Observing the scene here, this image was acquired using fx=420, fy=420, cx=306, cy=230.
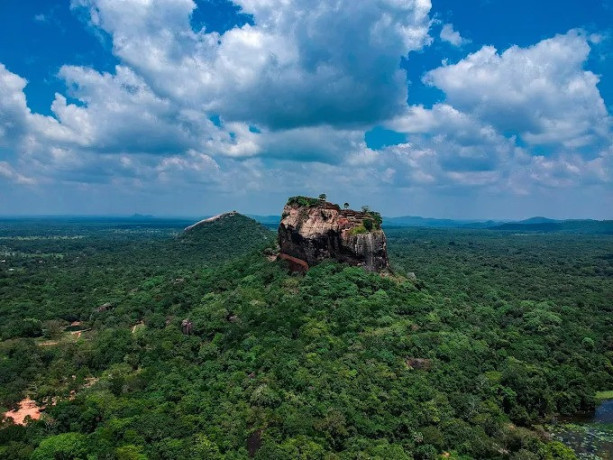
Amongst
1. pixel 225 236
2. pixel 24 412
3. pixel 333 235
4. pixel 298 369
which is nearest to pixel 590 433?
pixel 298 369

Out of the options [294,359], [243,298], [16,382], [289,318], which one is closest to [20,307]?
[16,382]

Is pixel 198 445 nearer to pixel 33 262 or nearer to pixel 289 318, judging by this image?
pixel 289 318

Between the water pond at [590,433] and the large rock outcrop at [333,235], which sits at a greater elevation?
the large rock outcrop at [333,235]

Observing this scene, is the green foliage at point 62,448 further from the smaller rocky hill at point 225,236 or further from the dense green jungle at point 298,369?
the smaller rocky hill at point 225,236

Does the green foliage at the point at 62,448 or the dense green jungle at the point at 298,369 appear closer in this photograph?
the green foliage at the point at 62,448

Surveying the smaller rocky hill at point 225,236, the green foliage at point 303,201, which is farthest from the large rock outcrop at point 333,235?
the smaller rocky hill at point 225,236

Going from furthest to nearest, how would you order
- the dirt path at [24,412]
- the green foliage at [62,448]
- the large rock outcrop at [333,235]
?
the large rock outcrop at [333,235]
the dirt path at [24,412]
the green foliage at [62,448]

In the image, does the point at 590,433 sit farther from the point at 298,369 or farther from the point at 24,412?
the point at 24,412

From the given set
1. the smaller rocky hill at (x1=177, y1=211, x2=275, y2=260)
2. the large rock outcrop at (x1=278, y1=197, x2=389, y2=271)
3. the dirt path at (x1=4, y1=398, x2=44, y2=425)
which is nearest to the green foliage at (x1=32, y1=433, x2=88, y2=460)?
the dirt path at (x1=4, y1=398, x2=44, y2=425)
